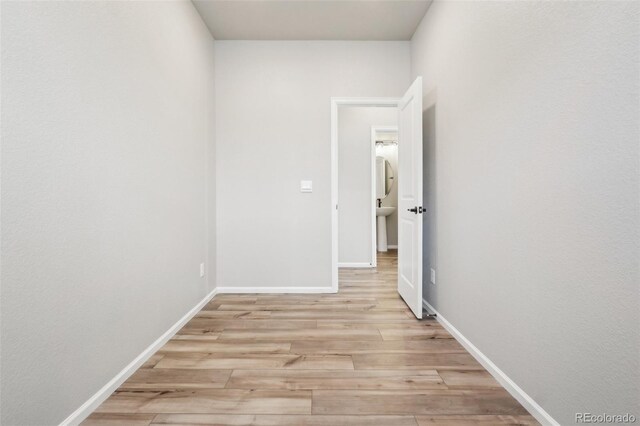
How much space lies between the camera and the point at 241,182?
11.0ft

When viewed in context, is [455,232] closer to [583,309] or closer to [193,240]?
[583,309]

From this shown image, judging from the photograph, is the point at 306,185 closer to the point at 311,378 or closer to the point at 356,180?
the point at 356,180

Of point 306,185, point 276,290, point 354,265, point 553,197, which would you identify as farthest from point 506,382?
point 354,265

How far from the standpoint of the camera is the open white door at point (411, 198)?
255cm

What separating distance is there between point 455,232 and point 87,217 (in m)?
2.23

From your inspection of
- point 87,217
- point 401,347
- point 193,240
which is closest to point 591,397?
point 401,347

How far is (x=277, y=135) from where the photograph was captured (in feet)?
11.0

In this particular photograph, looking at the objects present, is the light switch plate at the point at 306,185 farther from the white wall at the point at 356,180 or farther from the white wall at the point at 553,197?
the white wall at the point at 553,197

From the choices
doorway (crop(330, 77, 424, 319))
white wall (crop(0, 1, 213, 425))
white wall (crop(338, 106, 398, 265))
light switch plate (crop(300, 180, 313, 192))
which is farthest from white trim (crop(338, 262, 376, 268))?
white wall (crop(0, 1, 213, 425))

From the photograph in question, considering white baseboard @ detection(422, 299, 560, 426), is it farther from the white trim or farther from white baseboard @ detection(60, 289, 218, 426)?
the white trim

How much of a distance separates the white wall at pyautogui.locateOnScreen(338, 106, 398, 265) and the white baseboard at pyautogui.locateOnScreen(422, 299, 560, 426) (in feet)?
7.83

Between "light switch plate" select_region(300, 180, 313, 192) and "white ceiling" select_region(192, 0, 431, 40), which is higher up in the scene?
"white ceiling" select_region(192, 0, 431, 40)

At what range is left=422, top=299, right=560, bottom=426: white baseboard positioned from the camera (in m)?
1.37

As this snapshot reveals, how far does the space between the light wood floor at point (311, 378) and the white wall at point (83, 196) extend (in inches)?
10.7
